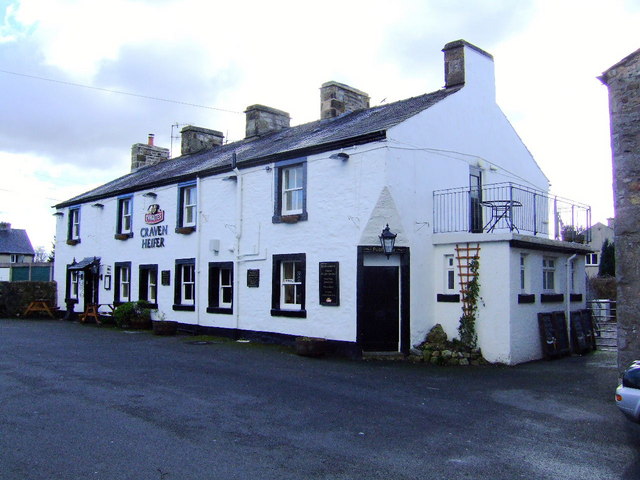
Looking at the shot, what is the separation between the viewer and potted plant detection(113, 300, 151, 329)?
70.1 ft

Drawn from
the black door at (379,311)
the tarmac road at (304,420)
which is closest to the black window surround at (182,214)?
the tarmac road at (304,420)

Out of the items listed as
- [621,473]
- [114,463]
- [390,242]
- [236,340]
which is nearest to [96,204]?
[236,340]

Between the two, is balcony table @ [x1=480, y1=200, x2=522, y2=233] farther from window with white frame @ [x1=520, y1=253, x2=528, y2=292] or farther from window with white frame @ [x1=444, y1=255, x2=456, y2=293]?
window with white frame @ [x1=444, y1=255, x2=456, y2=293]

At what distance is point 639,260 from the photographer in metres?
9.87

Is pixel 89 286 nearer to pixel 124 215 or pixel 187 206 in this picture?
pixel 124 215

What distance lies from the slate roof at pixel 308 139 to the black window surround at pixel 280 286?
293cm

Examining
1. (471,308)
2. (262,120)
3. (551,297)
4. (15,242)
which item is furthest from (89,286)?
(15,242)

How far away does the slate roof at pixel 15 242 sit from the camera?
226 ft

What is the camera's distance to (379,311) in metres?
14.6

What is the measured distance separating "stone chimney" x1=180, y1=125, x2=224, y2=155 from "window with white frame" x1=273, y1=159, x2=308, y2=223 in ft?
38.6

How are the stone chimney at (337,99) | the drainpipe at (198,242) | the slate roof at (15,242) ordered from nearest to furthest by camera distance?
1. the drainpipe at (198,242)
2. the stone chimney at (337,99)
3. the slate roof at (15,242)

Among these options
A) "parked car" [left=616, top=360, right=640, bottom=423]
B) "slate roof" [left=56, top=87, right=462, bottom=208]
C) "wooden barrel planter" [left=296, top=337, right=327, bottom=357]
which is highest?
"slate roof" [left=56, top=87, right=462, bottom=208]

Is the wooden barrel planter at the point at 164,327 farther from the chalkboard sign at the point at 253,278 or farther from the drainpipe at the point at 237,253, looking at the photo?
the chalkboard sign at the point at 253,278

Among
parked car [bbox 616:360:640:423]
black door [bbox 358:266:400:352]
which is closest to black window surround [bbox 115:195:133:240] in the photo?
black door [bbox 358:266:400:352]
